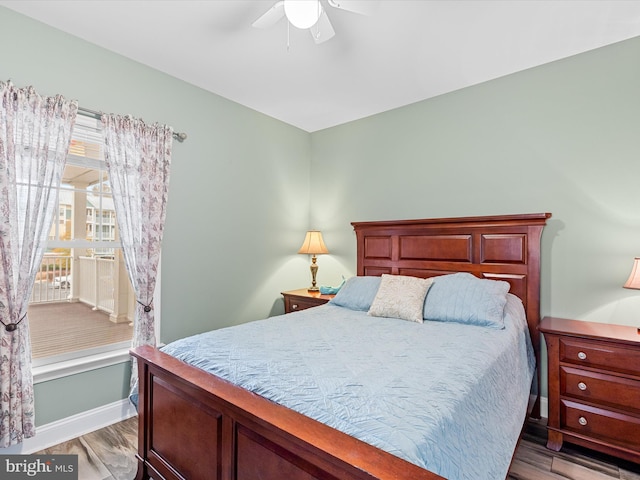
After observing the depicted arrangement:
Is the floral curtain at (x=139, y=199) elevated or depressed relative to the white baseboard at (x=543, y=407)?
elevated

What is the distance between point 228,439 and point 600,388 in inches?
86.2

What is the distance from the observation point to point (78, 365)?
235cm

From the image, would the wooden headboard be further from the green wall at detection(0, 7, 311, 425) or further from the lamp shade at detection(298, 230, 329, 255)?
the green wall at detection(0, 7, 311, 425)

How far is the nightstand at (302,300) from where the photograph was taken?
336cm

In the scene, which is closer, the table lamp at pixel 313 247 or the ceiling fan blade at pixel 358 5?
the ceiling fan blade at pixel 358 5

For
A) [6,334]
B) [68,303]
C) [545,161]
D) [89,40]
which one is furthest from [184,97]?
[545,161]

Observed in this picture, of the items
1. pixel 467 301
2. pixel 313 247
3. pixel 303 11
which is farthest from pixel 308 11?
pixel 313 247

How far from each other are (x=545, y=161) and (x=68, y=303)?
3802 mm

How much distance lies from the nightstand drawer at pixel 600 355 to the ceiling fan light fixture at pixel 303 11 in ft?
7.89

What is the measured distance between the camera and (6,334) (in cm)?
199

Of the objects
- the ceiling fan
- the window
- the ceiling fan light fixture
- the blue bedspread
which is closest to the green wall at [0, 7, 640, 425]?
the window

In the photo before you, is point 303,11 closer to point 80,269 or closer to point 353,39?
point 353,39

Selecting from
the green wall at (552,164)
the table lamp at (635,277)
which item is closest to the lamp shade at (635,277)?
the table lamp at (635,277)

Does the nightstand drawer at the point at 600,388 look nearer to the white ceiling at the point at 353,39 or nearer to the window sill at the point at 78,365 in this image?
the white ceiling at the point at 353,39
